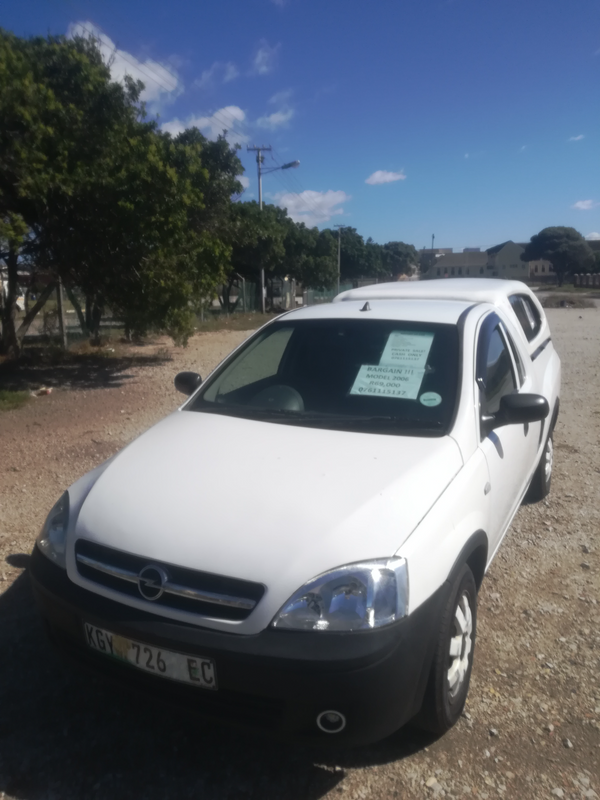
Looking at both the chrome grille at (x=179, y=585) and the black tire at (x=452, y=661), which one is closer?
the chrome grille at (x=179, y=585)

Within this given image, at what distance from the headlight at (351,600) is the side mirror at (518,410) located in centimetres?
122

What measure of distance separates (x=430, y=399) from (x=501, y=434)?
51cm

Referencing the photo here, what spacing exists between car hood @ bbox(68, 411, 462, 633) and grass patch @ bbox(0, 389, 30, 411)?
651 cm

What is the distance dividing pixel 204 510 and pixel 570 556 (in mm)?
2869

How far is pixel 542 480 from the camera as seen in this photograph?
16.5 feet

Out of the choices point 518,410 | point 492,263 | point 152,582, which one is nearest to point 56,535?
point 152,582

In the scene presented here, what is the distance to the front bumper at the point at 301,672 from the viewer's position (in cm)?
205

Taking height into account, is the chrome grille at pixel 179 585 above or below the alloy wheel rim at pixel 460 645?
above

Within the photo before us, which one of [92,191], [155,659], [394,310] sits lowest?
[155,659]

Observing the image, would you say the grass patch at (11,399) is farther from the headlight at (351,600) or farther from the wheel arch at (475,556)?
the headlight at (351,600)

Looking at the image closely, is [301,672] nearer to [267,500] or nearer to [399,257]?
[267,500]

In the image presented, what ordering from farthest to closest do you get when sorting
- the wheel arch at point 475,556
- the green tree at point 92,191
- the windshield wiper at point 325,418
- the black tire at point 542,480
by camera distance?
the green tree at point 92,191 → the black tire at point 542,480 → the windshield wiper at point 325,418 → the wheel arch at point 475,556

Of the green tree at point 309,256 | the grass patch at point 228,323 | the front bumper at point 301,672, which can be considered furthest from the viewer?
the green tree at point 309,256

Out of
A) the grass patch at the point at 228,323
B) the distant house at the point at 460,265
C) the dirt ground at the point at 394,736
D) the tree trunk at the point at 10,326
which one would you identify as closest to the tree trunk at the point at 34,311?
the tree trunk at the point at 10,326
